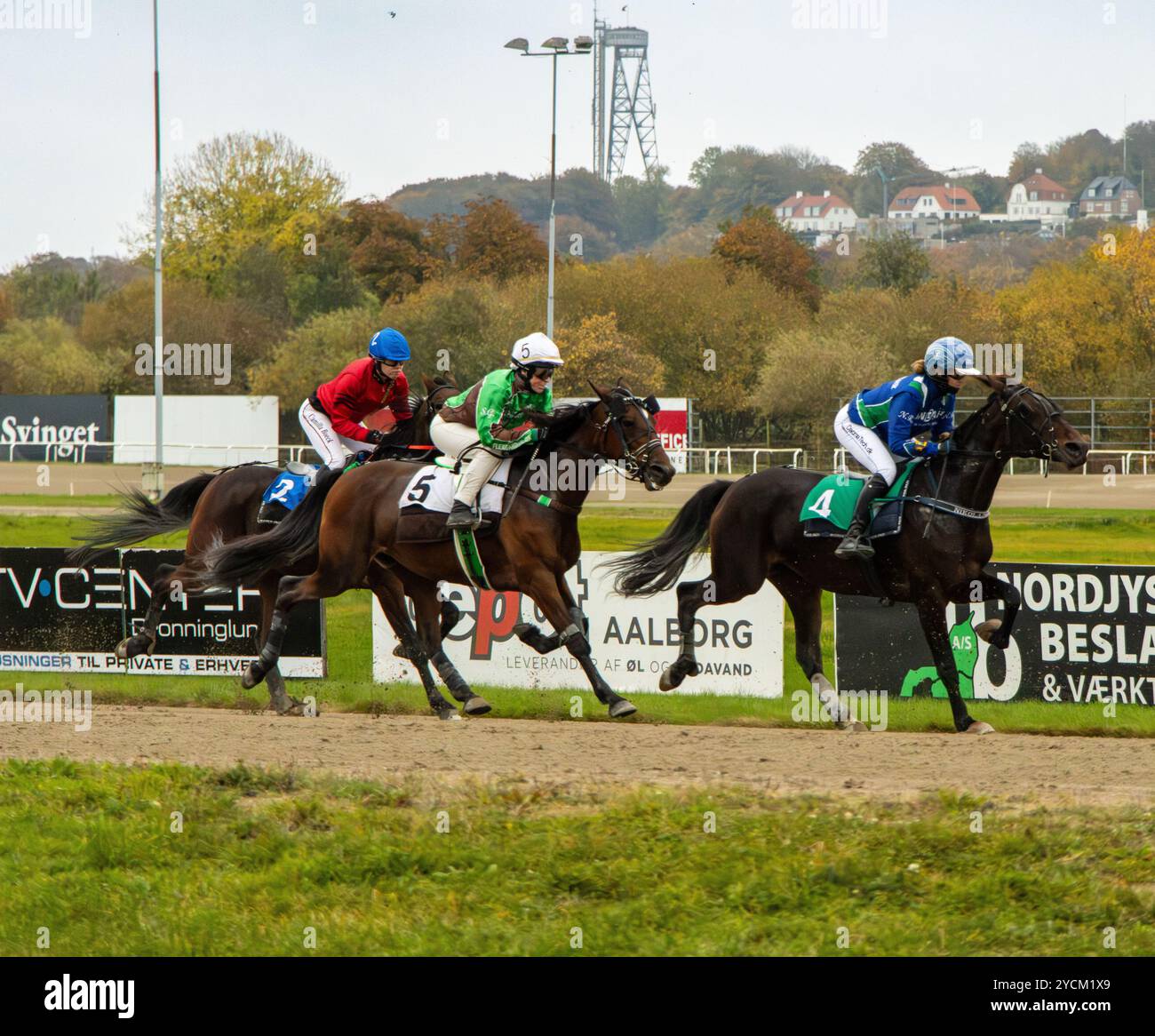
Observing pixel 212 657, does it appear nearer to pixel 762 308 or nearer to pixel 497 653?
pixel 497 653

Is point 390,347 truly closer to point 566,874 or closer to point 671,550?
point 671,550

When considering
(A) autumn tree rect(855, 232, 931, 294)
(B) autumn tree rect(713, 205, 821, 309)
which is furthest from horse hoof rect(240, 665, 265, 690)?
(B) autumn tree rect(713, 205, 821, 309)

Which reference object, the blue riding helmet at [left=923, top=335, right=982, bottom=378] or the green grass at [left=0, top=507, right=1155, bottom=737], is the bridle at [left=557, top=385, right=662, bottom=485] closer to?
the blue riding helmet at [left=923, top=335, right=982, bottom=378]

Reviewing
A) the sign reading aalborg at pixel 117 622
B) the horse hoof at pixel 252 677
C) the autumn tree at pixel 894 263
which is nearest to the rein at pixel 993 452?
the horse hoof at pixel 252 677

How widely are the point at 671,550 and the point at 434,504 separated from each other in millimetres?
1700

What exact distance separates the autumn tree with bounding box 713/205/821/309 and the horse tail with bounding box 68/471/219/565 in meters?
41.2

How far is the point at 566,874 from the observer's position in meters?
5.36

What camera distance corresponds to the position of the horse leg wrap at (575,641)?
844 cm

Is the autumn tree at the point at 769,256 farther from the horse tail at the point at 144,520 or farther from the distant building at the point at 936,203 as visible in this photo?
the distant building at the point at 936,203

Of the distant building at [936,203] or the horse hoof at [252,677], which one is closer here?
the horse hoof at [252,677]

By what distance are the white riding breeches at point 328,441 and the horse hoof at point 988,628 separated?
Answer: 13.9ft

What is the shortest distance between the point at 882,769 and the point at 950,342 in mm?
2760

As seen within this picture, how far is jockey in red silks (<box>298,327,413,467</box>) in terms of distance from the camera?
984cm
